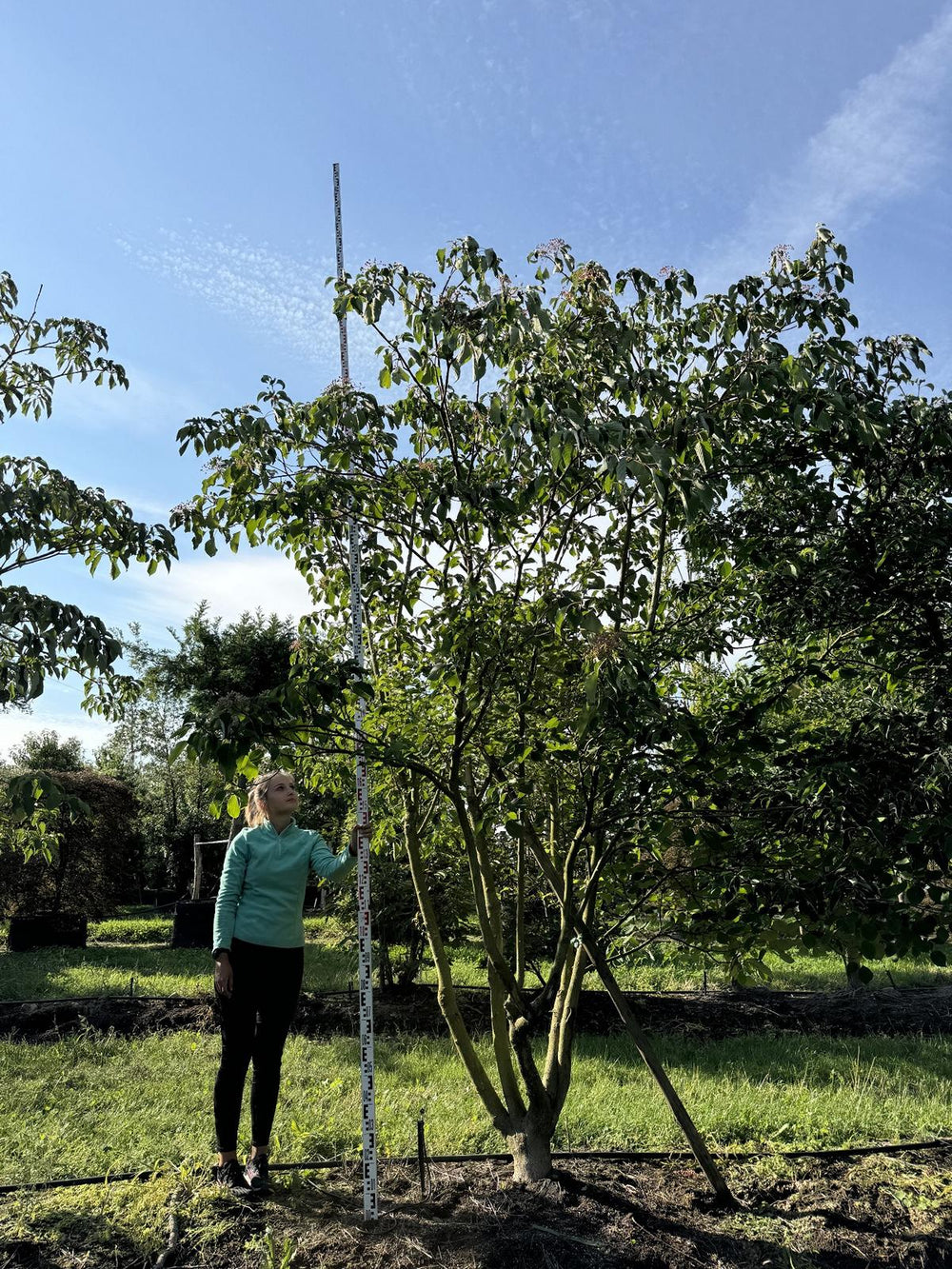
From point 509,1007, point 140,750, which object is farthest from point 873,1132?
point 140,750

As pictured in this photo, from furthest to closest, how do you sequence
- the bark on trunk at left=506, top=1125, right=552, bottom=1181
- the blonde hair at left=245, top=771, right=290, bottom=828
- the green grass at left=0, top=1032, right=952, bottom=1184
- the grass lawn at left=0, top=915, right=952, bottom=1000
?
the grass lawn at left=0, top=915, right=952, bottom=1000 → the green grass at left=0, top=1032, right=952, bottom=1184 → the blonde hair at left=245, top=771, right=290, bottom=828 → the bark on trunk at left=506, top=1125, right=552, bottom=1181

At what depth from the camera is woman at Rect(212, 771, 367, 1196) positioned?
326 centimetres

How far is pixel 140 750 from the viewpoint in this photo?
23.9 metres

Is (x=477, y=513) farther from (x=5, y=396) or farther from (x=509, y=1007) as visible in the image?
(x=5, y=396)

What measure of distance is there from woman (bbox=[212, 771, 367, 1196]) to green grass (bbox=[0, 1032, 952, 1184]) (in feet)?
1.72

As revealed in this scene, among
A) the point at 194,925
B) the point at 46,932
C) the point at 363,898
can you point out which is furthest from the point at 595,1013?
the point at 46,932

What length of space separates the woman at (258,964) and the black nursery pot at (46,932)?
10.2 m

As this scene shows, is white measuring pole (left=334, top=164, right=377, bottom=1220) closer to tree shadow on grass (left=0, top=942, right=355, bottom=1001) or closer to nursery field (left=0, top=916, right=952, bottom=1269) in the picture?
nursery field (left=0, top=916, right=952, bottom=1269)

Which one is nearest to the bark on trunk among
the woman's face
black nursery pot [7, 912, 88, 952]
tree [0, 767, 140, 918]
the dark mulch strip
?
the woman's face

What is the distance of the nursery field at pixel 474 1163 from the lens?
2.91 metres

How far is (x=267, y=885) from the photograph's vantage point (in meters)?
3.40

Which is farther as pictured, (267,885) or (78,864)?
(78,864)

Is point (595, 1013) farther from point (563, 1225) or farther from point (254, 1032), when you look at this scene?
point (254, 1032)

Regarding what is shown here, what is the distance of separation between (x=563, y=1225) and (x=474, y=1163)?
0.73 meters
